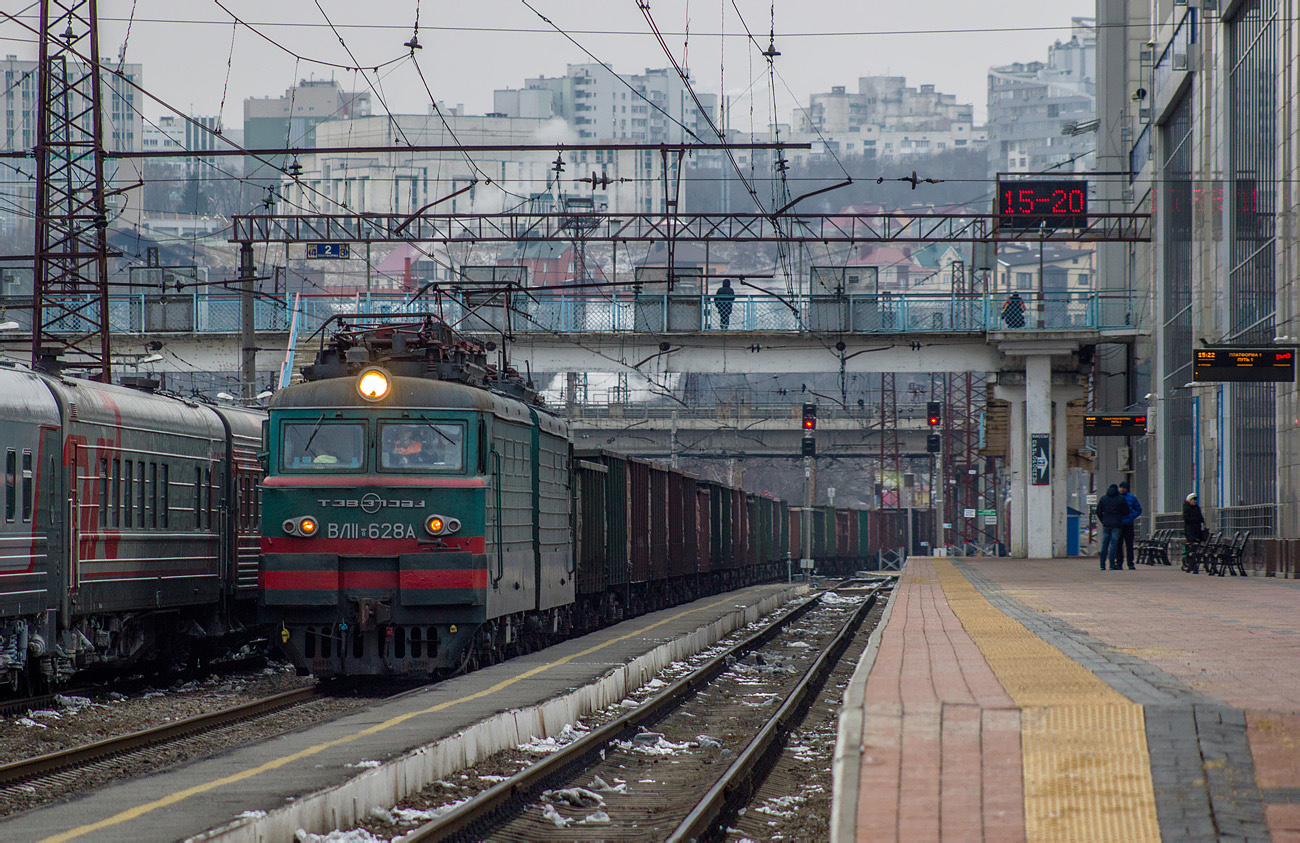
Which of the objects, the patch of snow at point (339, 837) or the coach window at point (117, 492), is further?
the coach window at point (117, 492)

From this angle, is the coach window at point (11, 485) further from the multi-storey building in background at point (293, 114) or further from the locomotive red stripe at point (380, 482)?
the multi-storey building in background at point (293, 114)

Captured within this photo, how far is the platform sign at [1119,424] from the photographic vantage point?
35.7m

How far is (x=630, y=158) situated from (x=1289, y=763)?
174294mm

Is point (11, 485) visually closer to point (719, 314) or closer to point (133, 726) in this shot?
point (133, 726)

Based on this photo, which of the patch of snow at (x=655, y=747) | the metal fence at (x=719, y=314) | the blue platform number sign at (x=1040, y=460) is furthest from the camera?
the blue platform number sign at (x=1040, y=460)

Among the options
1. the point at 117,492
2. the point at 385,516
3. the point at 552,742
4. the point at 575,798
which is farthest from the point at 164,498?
the point at 575,798

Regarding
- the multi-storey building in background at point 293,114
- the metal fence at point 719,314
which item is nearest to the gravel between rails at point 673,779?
the metal fence at point 719,314

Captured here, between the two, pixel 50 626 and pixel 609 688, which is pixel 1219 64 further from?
pixel 50 626

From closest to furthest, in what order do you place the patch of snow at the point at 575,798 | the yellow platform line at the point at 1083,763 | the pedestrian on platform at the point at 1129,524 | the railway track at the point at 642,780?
the yellow platform line at the point at 1083,763 < the railway track at the point at 642,780 < the patch of snow at the point at 575,798 < the pedestrian on platform at the point at 1129,524

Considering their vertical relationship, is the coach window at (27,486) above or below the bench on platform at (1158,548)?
above

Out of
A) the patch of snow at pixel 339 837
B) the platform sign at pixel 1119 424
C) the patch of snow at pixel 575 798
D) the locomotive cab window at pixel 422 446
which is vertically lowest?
the patch of snow at pixel 575 798

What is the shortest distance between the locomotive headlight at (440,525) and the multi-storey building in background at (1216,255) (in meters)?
15.4

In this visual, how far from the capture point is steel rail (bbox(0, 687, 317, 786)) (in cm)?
997

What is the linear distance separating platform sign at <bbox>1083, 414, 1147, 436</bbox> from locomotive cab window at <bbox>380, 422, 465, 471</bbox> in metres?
24.6
